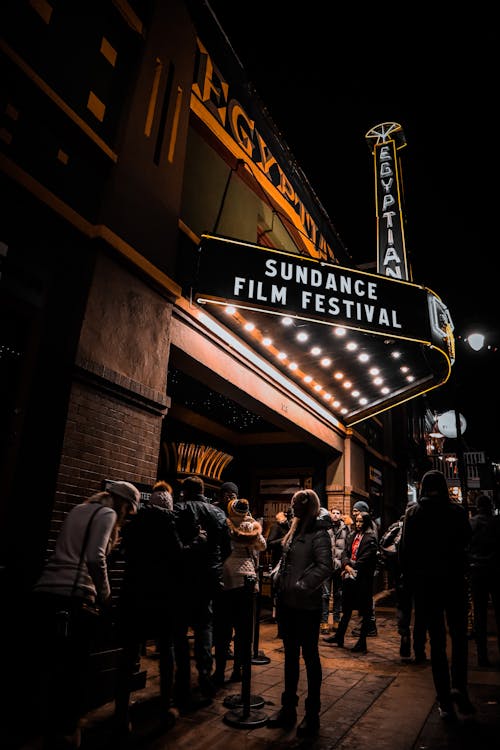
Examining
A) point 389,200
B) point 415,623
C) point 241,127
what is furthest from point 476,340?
point 415,623

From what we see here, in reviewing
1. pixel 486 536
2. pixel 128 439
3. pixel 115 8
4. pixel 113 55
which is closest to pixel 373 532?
pixel 486 536

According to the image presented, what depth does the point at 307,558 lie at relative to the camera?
4082 millimetres

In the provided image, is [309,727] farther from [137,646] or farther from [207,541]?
[207,541]

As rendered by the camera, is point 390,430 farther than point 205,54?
Yes

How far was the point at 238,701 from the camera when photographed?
427cm

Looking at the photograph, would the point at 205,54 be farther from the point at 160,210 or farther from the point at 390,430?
the point at 390,430

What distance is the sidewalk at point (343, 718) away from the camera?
3.52 m

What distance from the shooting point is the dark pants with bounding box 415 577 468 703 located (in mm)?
3953

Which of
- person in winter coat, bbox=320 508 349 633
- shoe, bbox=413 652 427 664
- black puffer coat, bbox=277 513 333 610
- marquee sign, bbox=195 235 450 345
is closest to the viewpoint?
black puffer coat, bbox=277 513 333 610

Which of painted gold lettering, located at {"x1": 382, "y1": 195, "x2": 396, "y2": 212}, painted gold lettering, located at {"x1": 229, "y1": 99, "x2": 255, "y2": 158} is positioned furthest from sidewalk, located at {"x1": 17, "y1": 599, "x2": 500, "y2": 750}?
painted gold lettering, located at {"x1": 382, "y1": 195, "x2": 396, "y2": 212}

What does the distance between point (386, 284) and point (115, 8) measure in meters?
5.20

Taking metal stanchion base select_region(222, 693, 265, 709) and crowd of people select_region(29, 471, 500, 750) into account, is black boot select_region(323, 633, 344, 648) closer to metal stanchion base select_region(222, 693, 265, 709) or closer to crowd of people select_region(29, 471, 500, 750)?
crowd of people select_region(29, 471, 500, 750)

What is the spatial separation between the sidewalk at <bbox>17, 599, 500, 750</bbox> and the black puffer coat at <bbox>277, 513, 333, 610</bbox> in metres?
0.96

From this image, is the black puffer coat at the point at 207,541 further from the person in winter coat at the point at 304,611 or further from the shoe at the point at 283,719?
the shoe at the point at 283,719
